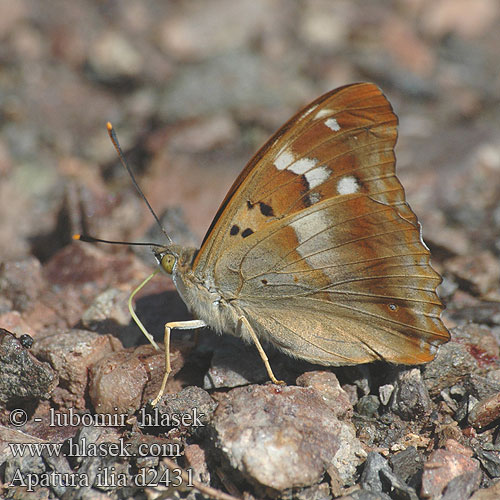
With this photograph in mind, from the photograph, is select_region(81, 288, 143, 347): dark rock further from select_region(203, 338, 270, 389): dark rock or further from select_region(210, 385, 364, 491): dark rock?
select_region(210, 385, 364, 491): dark rock

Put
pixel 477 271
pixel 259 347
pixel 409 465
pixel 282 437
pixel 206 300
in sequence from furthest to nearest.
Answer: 1. pixel 477 271
2. pixel 206 300
3. pixel 259 347
4. pixel 409 465
5. pixel 282 437

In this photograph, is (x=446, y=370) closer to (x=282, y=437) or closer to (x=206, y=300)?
(x=282, y=437)

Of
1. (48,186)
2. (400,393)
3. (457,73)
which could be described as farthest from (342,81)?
(400,393)

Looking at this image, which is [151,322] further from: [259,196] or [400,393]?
[400,393]

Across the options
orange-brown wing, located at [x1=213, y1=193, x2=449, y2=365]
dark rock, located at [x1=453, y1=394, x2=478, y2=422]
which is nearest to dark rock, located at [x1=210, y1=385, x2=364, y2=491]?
orange-brown wing, located at [x1=213, y1=193, x2=449, y2=365]

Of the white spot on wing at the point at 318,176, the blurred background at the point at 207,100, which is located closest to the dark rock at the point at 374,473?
the white spot on wing at the point at 318,176

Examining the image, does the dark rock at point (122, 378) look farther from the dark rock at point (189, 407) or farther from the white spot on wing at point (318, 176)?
the white spot on wing at point (318, 176)

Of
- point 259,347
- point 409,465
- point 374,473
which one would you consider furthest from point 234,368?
point 409,465
